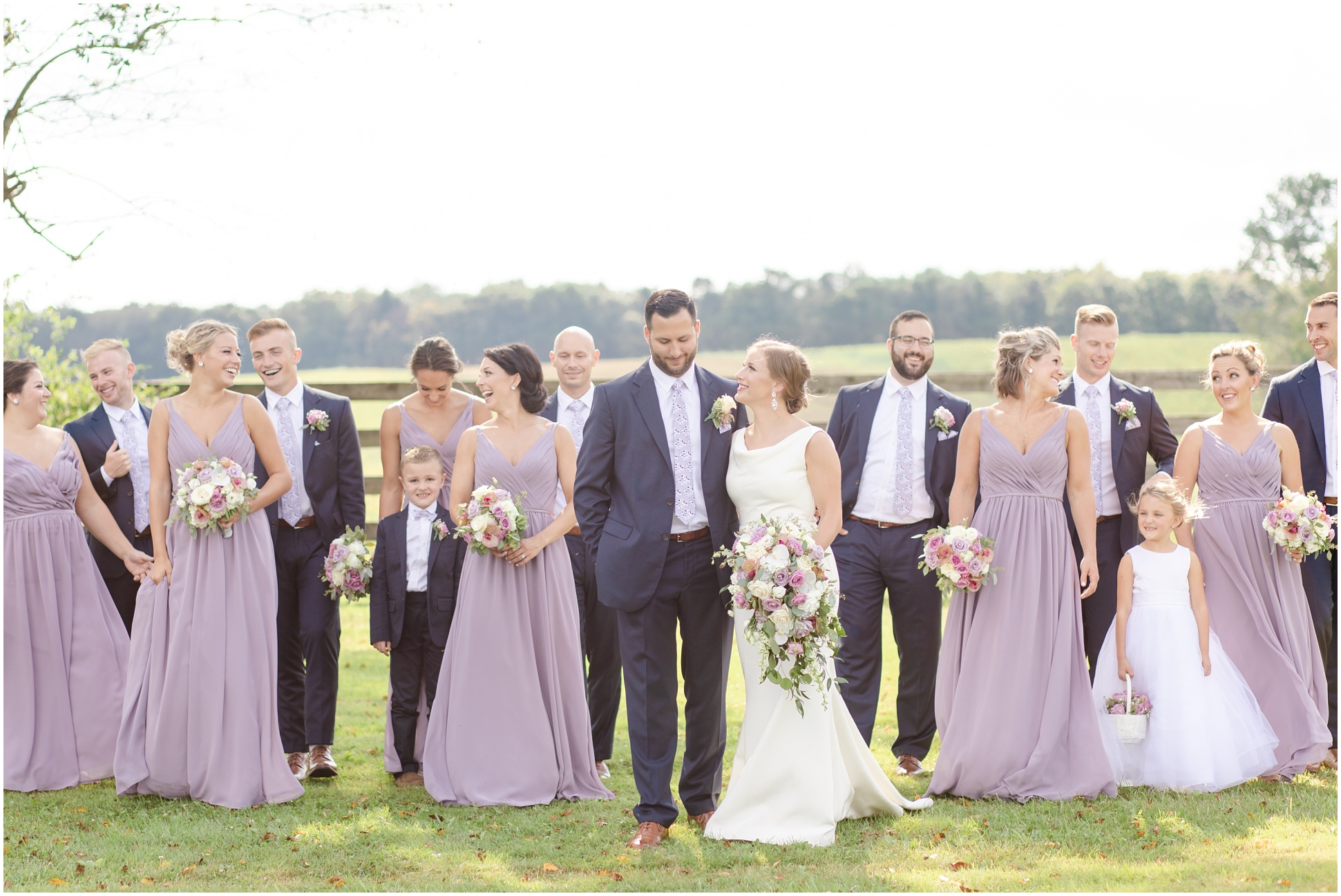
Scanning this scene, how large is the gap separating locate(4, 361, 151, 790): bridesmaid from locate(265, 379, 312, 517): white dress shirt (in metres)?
0.93

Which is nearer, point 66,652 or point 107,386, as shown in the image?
point 66,652

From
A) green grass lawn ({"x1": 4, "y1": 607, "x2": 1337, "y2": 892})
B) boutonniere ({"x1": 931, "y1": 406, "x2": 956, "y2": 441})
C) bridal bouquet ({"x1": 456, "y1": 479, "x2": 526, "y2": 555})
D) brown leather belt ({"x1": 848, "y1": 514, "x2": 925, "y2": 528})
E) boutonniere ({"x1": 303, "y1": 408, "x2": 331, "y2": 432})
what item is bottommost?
green grass lawn ({"x1": 4, "y1": 607, "x2": 1337, "y2": 892})

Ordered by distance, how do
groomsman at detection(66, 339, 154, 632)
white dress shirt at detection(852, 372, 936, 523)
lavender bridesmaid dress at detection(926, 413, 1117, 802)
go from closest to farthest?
lavender bridesmaid dress at detection(926, 413, 1117, 802) < white dress shirt at detection(852, 372, 936, 523) < groomsman at detection(66, 339, 154, 632)

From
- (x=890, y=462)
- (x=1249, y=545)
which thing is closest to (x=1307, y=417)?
(x=1249, y=545)

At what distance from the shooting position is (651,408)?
553 centimetres

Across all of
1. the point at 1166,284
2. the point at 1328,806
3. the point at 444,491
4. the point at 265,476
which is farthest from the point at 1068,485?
the point at 1166,284

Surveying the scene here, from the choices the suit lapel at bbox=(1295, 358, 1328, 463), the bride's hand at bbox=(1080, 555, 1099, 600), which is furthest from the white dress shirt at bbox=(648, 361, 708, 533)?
the suit lapel at bbox=(1295, 358, 1328, 463)

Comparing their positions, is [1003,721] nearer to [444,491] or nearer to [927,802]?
[927,802]

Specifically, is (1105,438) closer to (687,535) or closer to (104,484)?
(687,535)

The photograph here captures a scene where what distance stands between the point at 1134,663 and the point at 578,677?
3.02 metres

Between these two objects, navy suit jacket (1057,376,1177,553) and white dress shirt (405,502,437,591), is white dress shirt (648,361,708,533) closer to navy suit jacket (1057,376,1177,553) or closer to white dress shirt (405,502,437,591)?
white dress shirt (405,502,437,591)

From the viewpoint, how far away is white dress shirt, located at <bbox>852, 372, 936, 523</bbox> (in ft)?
23.5

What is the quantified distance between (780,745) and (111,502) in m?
4.55

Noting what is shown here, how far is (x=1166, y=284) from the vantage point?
51.2 metres
